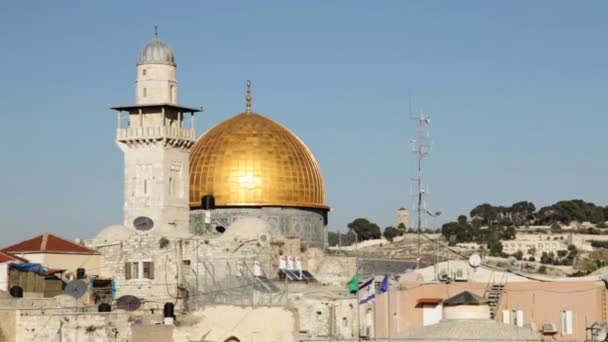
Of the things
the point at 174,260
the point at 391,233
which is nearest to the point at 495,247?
the point at 391,233

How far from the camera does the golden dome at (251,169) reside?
220ft

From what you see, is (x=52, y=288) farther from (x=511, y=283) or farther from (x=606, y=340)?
(x=606, y=340)

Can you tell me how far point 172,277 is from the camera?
5728 centimetres

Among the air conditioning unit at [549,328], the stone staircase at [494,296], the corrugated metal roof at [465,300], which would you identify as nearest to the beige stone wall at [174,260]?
the stone staircase at [494,296]

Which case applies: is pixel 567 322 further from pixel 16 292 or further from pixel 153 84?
pixel 153 84

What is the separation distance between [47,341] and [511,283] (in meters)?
13.3

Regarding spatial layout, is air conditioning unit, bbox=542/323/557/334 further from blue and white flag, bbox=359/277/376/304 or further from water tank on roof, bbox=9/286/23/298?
water tank on roof, bbox=9/286/23/298

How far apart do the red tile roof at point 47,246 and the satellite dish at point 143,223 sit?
306 centimetres

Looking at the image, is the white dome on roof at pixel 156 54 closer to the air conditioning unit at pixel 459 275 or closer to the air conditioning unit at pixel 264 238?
the air conditioning unit at pixel 264 238

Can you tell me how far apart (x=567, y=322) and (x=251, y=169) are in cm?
2182

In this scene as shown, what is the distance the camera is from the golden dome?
6706 centimetres

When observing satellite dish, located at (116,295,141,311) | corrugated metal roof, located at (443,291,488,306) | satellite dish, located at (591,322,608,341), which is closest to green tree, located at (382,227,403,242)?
satellite dish, located at (116,295,141,311)

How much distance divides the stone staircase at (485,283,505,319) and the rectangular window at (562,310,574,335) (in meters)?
1.91

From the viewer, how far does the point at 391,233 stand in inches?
4419
